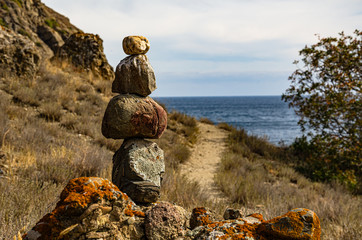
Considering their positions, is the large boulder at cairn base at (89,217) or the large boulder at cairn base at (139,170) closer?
the large boulder at cairn base at (89,217)

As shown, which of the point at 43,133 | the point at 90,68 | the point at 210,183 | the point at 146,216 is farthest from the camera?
the point at 90,68

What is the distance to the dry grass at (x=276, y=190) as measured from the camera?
460 cm

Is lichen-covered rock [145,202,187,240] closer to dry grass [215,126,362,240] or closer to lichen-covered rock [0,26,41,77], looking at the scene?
dry grass [215,126,362,240]

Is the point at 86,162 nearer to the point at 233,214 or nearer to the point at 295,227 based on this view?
the point at 233,214

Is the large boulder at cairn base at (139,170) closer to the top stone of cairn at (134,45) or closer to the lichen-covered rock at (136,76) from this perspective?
the lichen-covered rock at (136,76)

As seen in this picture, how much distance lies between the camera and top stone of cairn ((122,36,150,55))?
2662 mm

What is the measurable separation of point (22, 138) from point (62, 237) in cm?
455

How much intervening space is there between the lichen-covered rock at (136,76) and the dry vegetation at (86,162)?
1549 millimetres

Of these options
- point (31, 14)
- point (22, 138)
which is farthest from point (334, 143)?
point (31, 14)

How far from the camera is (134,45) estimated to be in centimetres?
266

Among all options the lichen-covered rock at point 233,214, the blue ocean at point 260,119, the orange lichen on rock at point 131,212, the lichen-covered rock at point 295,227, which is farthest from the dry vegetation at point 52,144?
the blue ocean at point 260,119

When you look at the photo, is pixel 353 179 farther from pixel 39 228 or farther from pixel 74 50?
pixel 74 50

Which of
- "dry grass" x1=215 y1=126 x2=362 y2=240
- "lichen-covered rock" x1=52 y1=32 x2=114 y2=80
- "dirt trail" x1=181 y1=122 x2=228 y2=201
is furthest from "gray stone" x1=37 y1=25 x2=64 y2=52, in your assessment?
"dry grass" x1=215 y1=126 x2=362 y2=240

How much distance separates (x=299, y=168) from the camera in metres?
9.75
